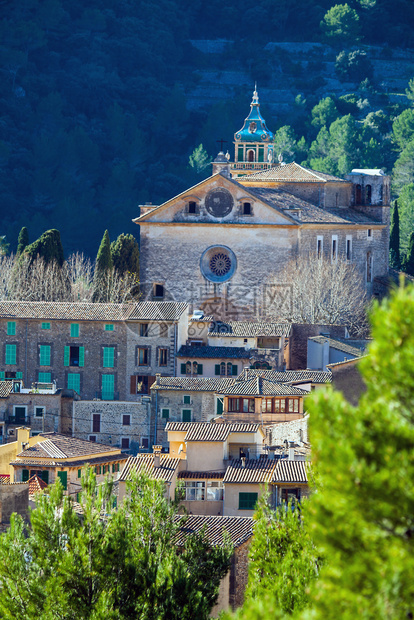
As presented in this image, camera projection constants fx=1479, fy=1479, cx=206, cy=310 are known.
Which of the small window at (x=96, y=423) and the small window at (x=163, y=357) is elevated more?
the small window at (x=163, y=357)

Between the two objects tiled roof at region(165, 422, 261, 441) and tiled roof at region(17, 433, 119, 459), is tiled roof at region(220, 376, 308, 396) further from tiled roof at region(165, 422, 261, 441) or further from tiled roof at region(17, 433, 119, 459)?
tiled roof at region(17, 433, 119, 459)

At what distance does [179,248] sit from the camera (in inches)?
2522

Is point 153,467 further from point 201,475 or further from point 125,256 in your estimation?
point 125,256

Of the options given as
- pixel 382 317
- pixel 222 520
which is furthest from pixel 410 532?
pixel 222 520

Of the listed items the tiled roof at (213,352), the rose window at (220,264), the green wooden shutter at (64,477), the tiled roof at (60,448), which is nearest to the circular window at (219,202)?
the rose window at (220,264)

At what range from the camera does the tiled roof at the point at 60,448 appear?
127 feet

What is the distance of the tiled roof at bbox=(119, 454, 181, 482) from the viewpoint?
33600 millimetres

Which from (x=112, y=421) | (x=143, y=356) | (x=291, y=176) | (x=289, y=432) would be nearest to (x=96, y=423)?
(x=112, y=421)

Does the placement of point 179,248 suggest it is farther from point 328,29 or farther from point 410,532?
point 328,29

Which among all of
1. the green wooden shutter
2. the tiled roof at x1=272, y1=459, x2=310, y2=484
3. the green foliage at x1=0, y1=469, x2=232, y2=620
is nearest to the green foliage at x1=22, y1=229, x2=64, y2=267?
the green wooden shutter

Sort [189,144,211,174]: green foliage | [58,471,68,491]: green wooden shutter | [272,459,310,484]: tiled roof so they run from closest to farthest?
[272,459,310,484]: tiled roof < [58,471,68,491]: green wooden shutter < [189,144,211,174]: green foliage

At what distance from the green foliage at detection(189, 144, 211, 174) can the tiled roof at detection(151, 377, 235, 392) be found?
63377 mm

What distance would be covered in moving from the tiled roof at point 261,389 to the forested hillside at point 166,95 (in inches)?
1945

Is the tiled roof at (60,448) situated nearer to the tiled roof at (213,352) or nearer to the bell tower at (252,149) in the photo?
the tiled roof at (213,352)
